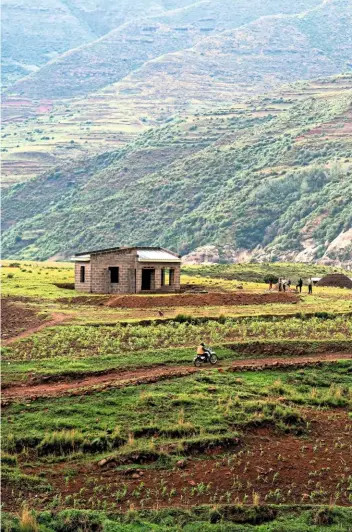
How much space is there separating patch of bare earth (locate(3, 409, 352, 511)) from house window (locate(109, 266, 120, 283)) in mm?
31528

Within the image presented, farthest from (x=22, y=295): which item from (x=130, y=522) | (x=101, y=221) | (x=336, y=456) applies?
(x=101, y=221)

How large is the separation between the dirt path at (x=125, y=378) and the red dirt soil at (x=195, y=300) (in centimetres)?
1514

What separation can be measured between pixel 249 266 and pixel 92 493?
7896cm

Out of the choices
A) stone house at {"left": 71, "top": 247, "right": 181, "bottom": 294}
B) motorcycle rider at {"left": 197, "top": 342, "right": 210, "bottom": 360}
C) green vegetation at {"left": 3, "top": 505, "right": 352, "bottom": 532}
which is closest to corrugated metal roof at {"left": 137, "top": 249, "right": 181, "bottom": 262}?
stone house at {"left": 71, "top": 247, "right": 181, "bottom": 294}

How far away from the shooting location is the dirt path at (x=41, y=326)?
39147mm

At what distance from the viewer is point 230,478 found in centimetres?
2583

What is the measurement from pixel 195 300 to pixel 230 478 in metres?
26.8

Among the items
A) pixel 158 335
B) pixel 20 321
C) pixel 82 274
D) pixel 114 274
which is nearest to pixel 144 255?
pixel 114 274

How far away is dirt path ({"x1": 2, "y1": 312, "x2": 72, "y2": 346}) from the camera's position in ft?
128

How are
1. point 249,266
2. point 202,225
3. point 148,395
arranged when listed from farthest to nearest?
point 202,225 → point 249,266 → point 148,395

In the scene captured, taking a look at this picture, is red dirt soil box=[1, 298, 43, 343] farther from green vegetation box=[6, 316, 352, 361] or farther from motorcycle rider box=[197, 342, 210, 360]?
motorcycle rider box=[197, 342, 210, 360]

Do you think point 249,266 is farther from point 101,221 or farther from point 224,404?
point 101,221

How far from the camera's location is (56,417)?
28.3 meters

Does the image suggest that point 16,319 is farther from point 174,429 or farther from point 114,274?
point 174,429
